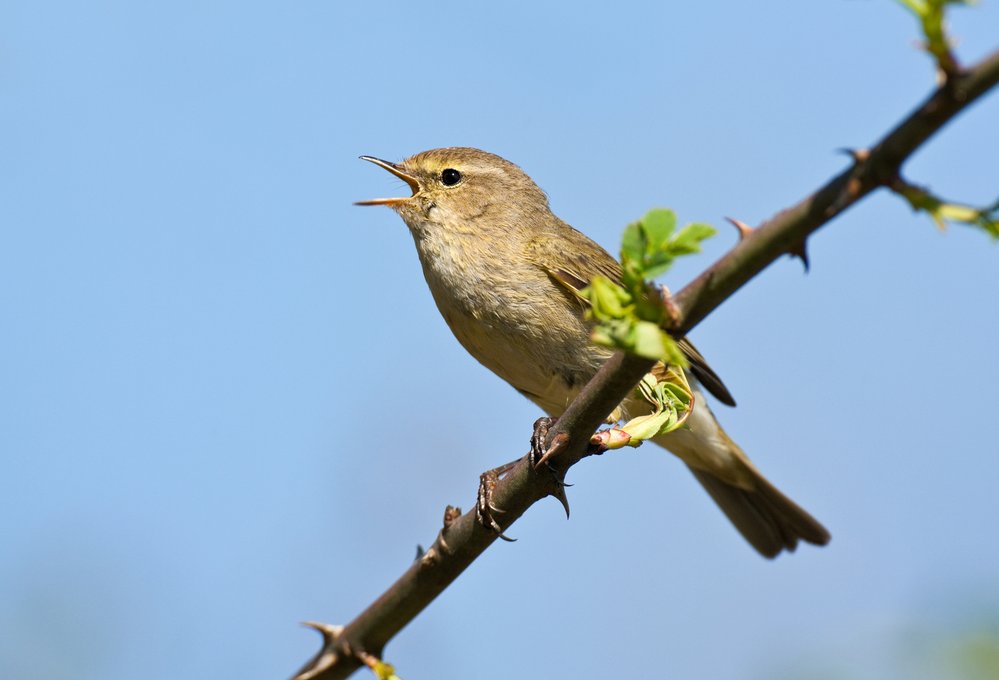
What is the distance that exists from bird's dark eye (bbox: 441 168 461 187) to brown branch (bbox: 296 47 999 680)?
3.21 meters

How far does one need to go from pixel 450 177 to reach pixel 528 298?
1.38m

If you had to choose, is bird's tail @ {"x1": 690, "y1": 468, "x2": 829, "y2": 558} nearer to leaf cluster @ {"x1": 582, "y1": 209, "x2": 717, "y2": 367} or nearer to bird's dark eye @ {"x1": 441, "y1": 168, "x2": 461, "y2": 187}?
bird's dark eye @ {"x1": 441, "y1": 168, "x2": 461, "y2": 187}

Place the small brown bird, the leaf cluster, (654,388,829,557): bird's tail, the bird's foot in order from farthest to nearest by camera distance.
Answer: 1. (654,388,829,557): bird's tail
2. the small brown bird
3. the bird's foot
4. the leaf cluster

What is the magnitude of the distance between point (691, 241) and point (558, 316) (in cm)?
316

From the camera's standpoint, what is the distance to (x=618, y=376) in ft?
6.63

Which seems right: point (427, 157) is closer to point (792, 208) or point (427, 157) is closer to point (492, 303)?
point (492, 303)

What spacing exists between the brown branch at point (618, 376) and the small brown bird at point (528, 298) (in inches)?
51.0

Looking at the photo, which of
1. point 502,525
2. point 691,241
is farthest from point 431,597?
point 691,241

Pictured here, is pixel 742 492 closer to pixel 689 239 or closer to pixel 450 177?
pixel 450 177

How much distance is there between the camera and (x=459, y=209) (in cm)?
568

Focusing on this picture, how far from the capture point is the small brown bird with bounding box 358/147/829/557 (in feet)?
16.0

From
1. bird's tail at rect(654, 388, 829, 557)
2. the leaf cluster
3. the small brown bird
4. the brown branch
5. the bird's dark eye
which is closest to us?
the brown branch

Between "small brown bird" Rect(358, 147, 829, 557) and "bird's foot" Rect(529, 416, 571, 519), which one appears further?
"small brown bird" Rect(358, 147, 829, 557)

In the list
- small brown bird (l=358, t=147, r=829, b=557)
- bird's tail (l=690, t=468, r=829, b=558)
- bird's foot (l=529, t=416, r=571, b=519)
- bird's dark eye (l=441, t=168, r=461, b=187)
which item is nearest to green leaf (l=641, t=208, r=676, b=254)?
bird's foot (l=529, t=416, r=571, b=519)
